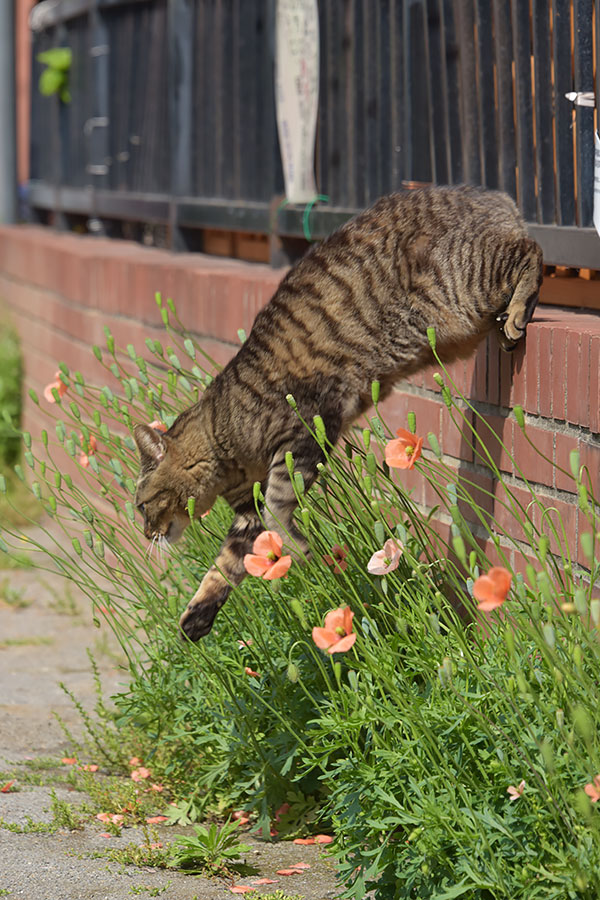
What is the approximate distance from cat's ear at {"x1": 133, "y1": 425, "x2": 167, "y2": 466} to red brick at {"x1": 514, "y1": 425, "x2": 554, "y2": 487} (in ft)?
3.56

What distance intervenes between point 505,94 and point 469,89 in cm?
23

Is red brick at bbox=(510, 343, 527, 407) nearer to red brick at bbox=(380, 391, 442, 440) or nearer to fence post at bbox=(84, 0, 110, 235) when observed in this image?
red brick at bbox=(380, 391, 442, 440)

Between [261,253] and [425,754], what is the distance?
391 centimetres

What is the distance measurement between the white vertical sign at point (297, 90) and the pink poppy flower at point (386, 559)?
307 centimetres

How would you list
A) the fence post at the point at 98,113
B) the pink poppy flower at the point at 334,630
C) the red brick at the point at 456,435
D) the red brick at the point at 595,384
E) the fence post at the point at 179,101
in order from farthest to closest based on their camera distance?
the fence post at the point at 98,113
the fence post at the point at 179,101
the red brick at the point at 456,435
the red brick at the point at 595,384
the pink poppy flower at the point at 334,630

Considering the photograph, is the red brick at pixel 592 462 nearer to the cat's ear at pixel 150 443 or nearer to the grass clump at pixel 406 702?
the grass clump at pixel 406 702

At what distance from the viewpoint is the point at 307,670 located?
10.9ft

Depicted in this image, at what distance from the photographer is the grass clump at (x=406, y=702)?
92.0 inches

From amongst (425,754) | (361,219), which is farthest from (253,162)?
(425,754)

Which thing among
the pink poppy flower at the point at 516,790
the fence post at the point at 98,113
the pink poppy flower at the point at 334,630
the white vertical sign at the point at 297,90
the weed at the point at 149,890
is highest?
the fence post at the point at 98,113

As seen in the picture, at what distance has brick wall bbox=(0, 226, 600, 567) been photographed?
3139 millimetres

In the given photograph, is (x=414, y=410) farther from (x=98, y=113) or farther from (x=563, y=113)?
(x=98, y=113)

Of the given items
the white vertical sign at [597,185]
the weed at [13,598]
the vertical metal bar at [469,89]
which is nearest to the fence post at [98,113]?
the weed at [13,598]

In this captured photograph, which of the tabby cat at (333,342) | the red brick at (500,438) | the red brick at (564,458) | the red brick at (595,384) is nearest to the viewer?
the red brick at (595,384)
